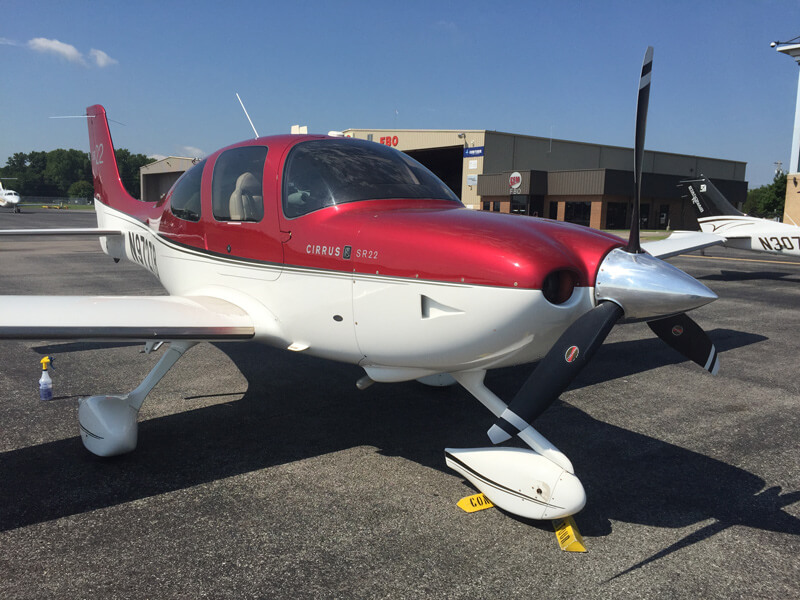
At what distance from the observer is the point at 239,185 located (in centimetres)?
458

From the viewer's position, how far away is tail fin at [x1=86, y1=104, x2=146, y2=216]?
7.98 m

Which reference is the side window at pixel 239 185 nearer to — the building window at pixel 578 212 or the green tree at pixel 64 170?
the building window at pixel 578 212

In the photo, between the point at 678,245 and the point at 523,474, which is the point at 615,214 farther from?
the point at 523,474

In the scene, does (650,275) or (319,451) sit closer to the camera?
(650,275)

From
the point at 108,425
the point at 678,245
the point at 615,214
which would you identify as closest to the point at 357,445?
the point at 108,425

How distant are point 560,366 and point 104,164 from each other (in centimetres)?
812

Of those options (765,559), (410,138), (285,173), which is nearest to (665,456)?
(765,559)

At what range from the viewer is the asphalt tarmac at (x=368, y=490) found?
2783mm

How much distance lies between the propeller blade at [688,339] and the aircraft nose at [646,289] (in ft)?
2.12

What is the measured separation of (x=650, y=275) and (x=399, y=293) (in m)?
1.33

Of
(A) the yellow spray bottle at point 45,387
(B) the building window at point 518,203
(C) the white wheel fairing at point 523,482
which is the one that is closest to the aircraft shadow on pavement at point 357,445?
(C) the white wheel fairing at point 523,482

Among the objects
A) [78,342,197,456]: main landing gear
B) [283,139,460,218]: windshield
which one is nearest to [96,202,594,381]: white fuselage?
[283,139,460,218]: windshield

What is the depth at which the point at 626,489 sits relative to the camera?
12.2 ft

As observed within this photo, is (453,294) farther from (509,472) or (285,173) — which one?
(285,173)
